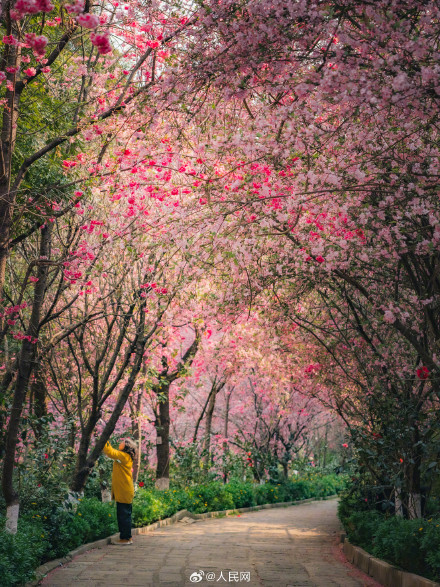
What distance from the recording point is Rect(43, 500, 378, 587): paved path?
650 cm

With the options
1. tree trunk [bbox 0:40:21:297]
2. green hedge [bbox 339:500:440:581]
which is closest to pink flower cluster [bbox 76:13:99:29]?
tree trunk [bbox 0:40:21:297]

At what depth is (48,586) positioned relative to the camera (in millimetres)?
6004

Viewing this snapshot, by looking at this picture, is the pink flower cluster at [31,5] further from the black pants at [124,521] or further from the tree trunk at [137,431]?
the tree trunk at [137,431]

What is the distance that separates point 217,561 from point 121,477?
7.68ft

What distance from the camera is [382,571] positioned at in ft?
22.7

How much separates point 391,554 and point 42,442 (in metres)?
4.93

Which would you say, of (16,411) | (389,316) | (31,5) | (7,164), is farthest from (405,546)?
(31,5)

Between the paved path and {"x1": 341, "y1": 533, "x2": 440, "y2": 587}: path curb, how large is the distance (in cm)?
14

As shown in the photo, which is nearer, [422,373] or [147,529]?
[422,373]

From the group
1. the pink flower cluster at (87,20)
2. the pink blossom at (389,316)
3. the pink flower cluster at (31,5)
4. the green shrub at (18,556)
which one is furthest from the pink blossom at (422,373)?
the pink flower cluster at (31,5)

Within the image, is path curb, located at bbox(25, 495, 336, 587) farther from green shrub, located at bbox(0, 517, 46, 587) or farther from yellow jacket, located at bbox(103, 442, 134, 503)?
yellow jacket, located at bbox(103, 442, 134, 503)

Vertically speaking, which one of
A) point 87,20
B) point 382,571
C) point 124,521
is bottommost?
point 382,571

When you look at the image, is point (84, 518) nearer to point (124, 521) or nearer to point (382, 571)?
point (124, 521)

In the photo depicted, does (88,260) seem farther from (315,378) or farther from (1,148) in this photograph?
(315,378)
